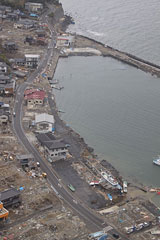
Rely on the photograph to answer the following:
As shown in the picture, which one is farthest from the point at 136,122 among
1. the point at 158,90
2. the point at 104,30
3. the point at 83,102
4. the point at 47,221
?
the point at 104,30

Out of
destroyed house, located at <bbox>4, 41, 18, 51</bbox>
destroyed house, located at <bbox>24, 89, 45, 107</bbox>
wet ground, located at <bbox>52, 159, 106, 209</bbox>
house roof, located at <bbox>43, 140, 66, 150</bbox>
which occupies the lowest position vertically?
wet ground, located at <bbox>52, 159, 106, 209</bbox>

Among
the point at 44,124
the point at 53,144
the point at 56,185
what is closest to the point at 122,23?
the point at 44,124

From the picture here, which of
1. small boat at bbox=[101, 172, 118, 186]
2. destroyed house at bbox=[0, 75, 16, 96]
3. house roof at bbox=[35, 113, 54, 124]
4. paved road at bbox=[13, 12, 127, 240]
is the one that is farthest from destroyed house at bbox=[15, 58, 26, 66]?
small boat at bbox=[101, 172, 118, 186]

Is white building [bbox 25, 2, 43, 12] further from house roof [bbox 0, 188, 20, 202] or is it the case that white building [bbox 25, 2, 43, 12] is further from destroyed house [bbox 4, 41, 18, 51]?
house roof [bbox 0, 188, 20, 202]

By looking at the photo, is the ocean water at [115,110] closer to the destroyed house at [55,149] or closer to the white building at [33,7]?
the destroyed house at [55,149]

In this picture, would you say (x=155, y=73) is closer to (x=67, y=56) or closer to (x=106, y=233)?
(x=67, y=56)

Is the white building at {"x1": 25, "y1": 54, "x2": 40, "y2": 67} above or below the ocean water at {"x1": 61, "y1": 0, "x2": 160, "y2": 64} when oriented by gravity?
below

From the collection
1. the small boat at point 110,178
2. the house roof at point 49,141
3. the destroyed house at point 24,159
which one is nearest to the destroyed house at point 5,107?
the house roof at point 49,141
